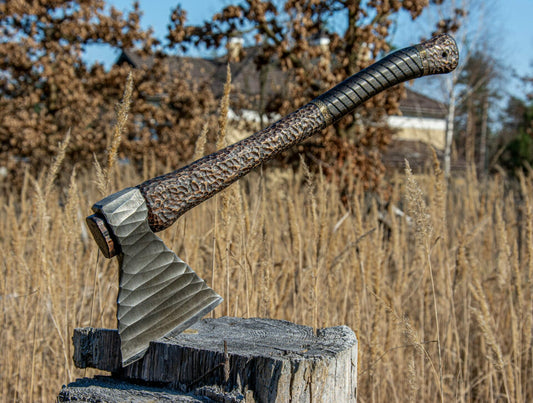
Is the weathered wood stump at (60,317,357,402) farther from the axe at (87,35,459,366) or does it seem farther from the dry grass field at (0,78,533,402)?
the dry grass field at (0,78,533,402)

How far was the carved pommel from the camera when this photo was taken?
1342 mm

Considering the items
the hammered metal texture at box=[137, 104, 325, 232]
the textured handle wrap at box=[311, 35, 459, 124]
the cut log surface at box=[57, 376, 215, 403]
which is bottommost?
the cut log surface at box=[57, 376, 215, 403]

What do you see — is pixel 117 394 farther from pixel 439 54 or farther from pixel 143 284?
pixel 439 54

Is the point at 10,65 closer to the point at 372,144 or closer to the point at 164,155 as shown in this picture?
the point at 164,155

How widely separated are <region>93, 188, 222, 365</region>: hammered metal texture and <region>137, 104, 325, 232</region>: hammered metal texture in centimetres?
4

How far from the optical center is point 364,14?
459 cm

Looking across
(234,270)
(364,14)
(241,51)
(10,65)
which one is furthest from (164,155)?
(234,270)

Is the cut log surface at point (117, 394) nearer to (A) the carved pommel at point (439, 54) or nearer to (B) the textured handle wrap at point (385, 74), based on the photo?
(B) the textured handle wrap at point (385, 74)

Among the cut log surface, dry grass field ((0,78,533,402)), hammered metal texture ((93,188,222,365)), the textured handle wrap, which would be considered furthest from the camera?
dry grass field ((0,78,533,402))

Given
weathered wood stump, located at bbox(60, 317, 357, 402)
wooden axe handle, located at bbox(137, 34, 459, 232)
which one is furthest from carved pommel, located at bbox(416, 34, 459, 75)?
weathered wood stump, located at bbox(60, 317, 357, 402)

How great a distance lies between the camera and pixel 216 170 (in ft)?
3.85

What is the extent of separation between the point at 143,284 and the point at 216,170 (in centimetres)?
31

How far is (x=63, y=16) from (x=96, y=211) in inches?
312

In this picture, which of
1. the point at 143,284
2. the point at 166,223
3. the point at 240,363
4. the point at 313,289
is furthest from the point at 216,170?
the point at 313,289
